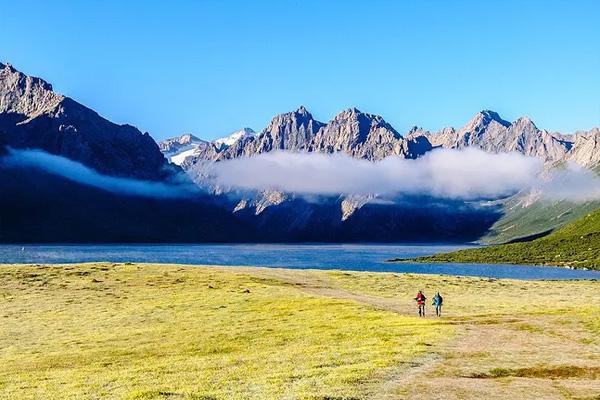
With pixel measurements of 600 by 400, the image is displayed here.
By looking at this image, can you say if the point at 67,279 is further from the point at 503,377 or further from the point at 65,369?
the point at 503,377

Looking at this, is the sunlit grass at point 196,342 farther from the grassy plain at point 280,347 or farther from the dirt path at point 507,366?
the dirt path at point 507,366

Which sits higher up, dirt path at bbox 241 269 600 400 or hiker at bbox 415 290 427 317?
hiker at bbox 415 290 427 317

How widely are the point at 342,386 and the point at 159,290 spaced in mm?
75232

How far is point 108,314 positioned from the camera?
7538cm

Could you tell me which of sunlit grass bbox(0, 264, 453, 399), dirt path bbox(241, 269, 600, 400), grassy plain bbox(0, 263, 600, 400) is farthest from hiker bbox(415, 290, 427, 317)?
dirt path bbox(241, 269, 600, 400)

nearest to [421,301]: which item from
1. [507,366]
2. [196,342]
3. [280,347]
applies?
[280,347]

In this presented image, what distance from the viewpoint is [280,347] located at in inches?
1971

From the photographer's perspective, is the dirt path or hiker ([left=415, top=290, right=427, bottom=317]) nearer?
the dirt path

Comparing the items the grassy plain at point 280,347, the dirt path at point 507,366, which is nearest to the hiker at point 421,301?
the grassy plain at point 280,347

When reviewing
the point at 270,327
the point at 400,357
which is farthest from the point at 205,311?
the point at 400,357

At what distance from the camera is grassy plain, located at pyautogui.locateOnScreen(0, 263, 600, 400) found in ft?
112

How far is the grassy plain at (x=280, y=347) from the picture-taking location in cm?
3406

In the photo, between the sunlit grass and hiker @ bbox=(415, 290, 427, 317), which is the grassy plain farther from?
hiker @ bbox=(415, 290, 427, 317)

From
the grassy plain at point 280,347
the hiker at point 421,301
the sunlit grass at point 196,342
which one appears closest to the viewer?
the grassy plain at point 280,347
